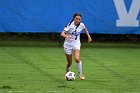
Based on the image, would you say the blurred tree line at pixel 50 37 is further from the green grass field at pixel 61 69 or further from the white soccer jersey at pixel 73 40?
the white soccer jersey at pixel 73 40

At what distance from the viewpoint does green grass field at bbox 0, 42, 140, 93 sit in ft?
39.9

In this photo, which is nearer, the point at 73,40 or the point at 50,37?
the point at 73,40

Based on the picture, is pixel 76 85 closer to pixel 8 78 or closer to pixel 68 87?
pixel 68 87

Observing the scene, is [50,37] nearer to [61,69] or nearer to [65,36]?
[61,69]

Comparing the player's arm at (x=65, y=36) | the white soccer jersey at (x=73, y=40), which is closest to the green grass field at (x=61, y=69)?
the white soccer jersey at (x=73, y=40)

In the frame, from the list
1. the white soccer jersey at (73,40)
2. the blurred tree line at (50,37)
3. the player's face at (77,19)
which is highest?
the player's face at (77,19)

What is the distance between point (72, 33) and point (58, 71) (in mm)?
2362

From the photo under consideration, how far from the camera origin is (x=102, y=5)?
2562 centimetres

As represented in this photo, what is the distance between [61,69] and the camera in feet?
55.4

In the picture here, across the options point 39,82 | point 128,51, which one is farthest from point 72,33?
point 128,51

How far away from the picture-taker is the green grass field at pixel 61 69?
39.9 feet

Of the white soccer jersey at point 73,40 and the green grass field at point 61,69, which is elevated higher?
the white soccer jersey at point 73,40

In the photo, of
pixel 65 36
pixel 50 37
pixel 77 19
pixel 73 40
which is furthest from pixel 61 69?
pixel 50 37

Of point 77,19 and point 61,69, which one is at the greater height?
point 77,19
